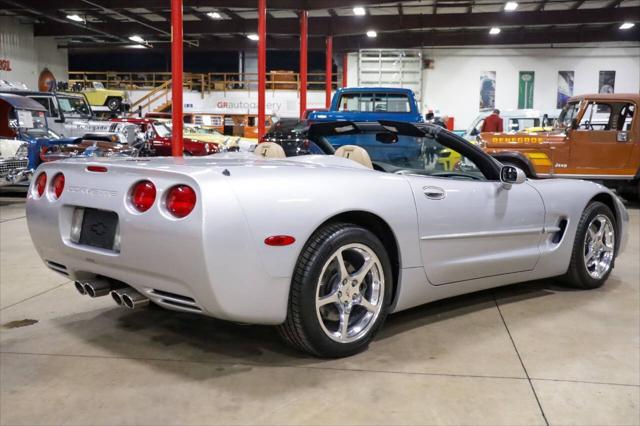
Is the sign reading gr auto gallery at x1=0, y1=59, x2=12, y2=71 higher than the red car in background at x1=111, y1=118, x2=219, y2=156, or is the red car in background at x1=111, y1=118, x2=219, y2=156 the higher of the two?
the sign reading gr auto gallery at x1=0, y1=59, x2=12, y2=71

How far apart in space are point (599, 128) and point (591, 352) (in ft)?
25.9

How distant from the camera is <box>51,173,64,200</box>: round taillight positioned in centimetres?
311

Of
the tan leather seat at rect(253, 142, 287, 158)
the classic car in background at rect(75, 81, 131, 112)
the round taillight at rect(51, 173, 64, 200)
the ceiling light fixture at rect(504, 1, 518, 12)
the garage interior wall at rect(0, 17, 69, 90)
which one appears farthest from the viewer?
the classic car in background at rect(75, 81, 131, 112)

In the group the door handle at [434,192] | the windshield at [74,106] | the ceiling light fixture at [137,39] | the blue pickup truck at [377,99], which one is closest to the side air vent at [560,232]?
the door handle at [434,192]

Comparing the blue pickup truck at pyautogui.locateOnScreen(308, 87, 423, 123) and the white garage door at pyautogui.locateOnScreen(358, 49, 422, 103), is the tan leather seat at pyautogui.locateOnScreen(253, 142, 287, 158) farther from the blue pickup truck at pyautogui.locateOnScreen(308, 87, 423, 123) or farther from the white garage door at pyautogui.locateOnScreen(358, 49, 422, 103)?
the white garage door at pyautogui.locateOnScreen(358, 49, 422, 103)

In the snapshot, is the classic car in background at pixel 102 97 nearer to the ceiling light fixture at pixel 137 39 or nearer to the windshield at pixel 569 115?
the ceiling light fixture at pixel 137 39

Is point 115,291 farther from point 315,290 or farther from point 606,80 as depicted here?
point 606,80

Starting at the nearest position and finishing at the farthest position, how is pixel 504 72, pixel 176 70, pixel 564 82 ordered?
pixel 176 70 < pixel 564 82 < pixel 504 72

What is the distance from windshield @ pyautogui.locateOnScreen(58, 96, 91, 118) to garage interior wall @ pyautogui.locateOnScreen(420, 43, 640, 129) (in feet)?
43.3

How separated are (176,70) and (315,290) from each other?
28.4 ft

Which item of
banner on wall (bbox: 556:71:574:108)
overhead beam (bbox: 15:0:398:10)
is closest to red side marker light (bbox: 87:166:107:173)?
overhead beam (bbox: 15:0:398:10)

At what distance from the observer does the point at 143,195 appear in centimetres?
274

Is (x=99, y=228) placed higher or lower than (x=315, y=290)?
higher

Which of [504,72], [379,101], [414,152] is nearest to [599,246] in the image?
[414,152]
